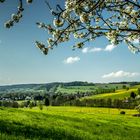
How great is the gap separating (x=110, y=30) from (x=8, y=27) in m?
4.24

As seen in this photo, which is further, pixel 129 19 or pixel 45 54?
pixel 129 19

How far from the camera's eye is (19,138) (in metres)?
15.7

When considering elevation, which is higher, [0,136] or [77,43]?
[77,43]

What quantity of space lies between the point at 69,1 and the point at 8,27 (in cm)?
188

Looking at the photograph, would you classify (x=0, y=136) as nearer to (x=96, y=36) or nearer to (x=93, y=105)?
(x=96, y=36)

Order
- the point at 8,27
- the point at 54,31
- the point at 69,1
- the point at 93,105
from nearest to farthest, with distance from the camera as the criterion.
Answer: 1. the point at 8,27
2. the point at 69,1
3. the point at 54,31
4. the point at 93,105

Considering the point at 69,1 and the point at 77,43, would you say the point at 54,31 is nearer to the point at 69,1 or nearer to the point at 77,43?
the point at 77,43

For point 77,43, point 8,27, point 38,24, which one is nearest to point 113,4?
point 77,43

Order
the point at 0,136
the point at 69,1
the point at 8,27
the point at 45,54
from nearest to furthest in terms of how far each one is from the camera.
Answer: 1. the point at 8,27
2. the point at 69,1
3. the point at 45,54
4. the point at 0,136

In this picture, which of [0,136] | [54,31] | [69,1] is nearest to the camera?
[69,1]

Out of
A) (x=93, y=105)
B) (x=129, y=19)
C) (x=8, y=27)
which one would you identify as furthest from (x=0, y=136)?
(x=93, y=105)

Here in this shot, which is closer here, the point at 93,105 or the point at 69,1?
the point at 69,1

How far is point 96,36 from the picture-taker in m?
12.0

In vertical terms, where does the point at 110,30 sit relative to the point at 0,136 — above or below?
above
